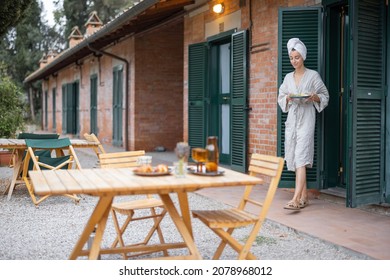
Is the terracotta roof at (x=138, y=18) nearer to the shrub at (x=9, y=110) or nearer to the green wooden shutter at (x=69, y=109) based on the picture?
the shrub at (x=9, y=110)

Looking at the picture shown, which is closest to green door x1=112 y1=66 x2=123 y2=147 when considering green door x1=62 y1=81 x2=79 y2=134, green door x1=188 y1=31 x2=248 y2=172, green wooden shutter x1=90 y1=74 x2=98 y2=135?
green wooden shutter x1=90 y1=74 x2=98 y2=135

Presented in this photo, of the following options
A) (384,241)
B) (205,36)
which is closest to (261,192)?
(384,241)

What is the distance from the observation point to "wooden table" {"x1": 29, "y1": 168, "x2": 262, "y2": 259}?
9.33 feet

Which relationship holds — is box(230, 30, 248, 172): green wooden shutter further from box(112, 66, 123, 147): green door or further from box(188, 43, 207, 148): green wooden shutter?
box(112, 66, 123, 147): green door

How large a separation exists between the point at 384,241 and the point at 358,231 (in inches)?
14.4

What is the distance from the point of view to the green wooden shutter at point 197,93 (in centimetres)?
927

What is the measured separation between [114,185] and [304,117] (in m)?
3.19

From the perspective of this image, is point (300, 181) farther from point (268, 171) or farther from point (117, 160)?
point (117, 160)

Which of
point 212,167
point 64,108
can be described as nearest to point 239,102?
point 212,167

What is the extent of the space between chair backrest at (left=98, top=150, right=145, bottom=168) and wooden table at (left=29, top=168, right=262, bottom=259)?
422 mm

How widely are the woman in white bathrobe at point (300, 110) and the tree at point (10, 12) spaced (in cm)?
571

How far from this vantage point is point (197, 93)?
31.0ft

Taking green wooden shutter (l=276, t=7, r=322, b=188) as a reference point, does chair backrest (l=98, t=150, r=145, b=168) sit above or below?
below
